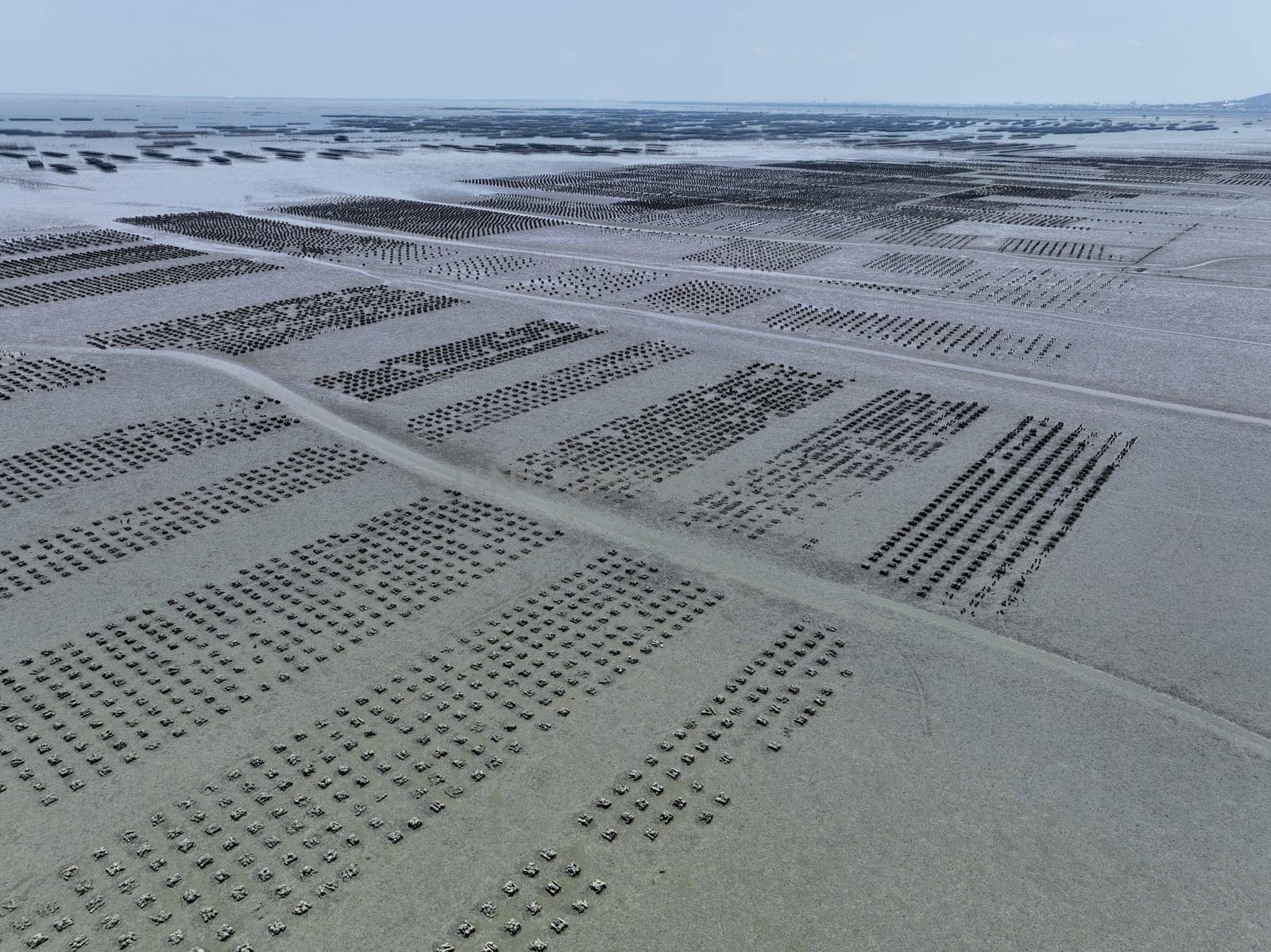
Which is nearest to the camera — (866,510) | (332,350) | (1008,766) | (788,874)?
(788,874)

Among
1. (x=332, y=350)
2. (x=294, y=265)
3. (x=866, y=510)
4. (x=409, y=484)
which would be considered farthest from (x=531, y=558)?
(x=294, y=265)

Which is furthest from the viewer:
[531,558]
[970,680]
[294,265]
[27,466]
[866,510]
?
[294,265]

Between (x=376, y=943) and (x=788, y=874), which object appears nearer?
(x=376, y=943)

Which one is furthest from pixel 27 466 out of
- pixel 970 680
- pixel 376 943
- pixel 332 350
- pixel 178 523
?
pixel 970 680

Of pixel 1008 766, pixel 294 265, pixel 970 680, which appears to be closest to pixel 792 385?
pixel 970 680

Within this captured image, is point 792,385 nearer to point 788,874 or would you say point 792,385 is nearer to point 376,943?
point 788,874

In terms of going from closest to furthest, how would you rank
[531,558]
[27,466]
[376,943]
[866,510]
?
[376,943], [531,558], [866,510], [27,466]

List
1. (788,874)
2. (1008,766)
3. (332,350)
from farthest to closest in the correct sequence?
(332,350)
(1008,766)
(788,874)

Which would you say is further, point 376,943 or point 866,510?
point 866,510

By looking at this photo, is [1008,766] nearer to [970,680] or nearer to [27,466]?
[970,680]
